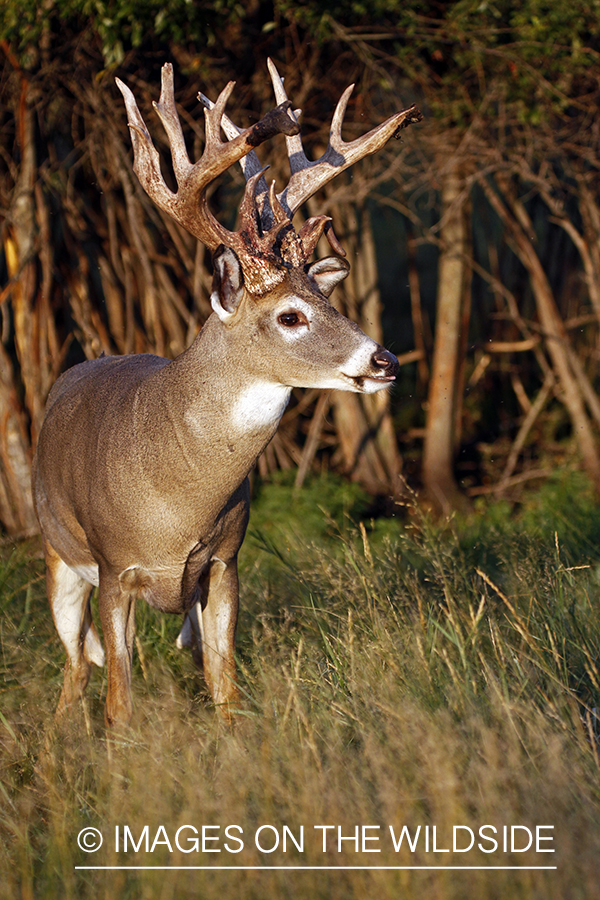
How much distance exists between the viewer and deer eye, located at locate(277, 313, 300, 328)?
303cm

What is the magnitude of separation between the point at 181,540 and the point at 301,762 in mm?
899

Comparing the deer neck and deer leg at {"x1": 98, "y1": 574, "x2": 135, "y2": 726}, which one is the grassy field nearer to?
Answer: deer leg at {"x1": 98, "y1": 574, "x2": 135, "y2": 726}

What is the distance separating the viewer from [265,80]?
20.9 ft

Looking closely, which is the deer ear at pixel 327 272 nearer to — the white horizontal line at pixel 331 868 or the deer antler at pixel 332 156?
the deer antler at pixel 332 156

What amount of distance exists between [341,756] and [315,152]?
203 inches

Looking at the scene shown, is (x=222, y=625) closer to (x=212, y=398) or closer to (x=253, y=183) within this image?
(x=212, y=398)

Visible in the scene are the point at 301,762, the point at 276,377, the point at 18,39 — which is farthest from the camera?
the point at 18,39

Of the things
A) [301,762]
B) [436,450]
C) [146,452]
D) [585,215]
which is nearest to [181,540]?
[146,452]

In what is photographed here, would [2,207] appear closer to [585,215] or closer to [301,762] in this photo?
[585,215]

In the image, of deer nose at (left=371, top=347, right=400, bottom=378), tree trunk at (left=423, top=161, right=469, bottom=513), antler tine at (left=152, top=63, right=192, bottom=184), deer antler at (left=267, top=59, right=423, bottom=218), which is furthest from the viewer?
tree trunk at (left=423, top=161, right=469, bottom=513)

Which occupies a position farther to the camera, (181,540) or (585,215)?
(585,215)

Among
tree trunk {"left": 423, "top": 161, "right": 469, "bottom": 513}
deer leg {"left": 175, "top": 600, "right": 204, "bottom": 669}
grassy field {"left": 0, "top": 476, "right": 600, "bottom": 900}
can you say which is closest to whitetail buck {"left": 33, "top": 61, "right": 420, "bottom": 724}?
deer leg {"left": 175, "top": 600, "right": 204, "bottom": 669}

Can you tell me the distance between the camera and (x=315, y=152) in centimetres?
686

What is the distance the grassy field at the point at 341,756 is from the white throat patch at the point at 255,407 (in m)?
0.75
